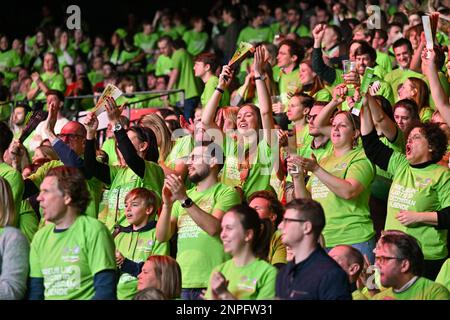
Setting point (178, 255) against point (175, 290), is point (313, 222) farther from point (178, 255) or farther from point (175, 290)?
point (178, 255)

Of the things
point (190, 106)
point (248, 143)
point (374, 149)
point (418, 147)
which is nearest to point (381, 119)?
point (374, 149)

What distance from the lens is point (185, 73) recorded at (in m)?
14.2

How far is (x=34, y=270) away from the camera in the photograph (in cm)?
643

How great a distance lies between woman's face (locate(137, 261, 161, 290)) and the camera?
663 centimetres

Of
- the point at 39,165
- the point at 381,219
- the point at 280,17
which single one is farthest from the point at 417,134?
the point at 280,17

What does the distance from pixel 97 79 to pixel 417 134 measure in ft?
30.8

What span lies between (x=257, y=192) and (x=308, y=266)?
202 centimetres

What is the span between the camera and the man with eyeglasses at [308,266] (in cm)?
571

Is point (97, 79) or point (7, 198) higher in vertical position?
point (97, 79)

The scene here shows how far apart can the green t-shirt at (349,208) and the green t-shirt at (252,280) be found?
151cm

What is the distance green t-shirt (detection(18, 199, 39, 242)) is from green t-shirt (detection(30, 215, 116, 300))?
78.3 inches

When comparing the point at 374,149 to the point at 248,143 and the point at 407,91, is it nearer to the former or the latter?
the point at 248,143

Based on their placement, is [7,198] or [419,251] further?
[7,198]

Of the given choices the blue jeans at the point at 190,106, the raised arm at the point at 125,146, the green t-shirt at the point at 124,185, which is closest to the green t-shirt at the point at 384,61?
the blue jeans at the point at 190,106
